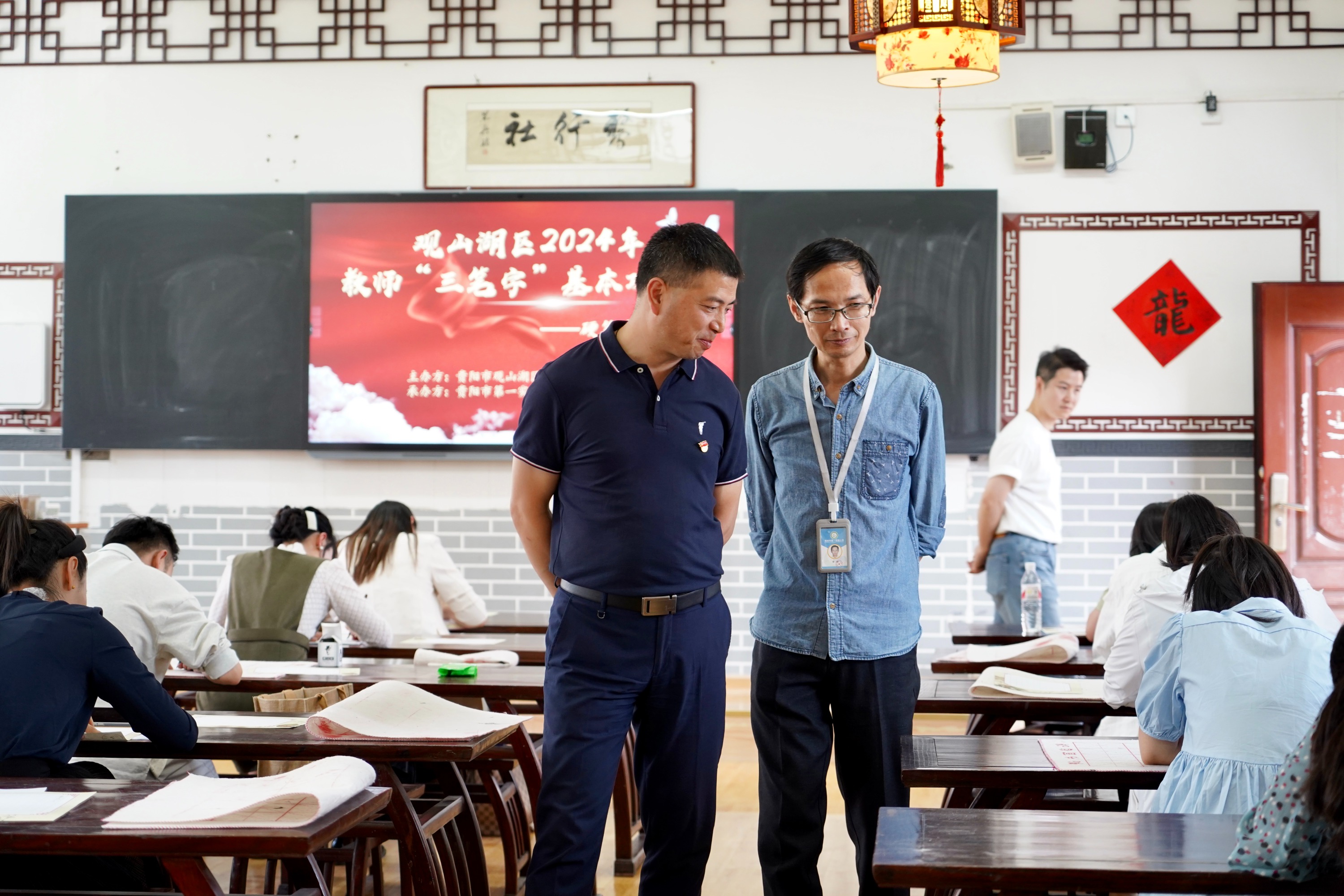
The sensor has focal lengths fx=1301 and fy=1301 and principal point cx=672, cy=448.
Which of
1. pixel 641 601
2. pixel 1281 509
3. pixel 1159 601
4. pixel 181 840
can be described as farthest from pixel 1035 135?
pixel 181 840

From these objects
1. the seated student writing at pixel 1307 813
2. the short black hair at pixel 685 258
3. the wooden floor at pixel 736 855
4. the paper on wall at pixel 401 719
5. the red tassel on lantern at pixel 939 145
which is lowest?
the wooden floor at pixel 736 855

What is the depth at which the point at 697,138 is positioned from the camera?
21.0 feet

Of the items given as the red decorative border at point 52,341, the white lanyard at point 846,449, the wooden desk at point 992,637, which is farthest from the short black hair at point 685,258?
the red decorative border at point 52,341

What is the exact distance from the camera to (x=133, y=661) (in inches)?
98.9

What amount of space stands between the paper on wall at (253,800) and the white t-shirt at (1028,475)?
3627mm

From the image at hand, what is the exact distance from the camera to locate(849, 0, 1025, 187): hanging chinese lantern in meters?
3.68

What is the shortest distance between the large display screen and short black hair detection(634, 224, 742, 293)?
13.0ft

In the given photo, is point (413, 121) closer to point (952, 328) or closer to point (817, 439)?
point (952, 328)

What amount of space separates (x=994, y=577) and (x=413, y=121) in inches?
142

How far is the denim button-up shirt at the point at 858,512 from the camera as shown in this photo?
2.57m

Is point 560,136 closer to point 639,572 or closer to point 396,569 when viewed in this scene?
point 396,569

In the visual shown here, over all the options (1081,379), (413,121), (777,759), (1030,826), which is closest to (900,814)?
(1030,826)

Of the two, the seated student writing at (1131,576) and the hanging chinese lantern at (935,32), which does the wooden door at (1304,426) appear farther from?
the hanging chinese lantern at (935,32)

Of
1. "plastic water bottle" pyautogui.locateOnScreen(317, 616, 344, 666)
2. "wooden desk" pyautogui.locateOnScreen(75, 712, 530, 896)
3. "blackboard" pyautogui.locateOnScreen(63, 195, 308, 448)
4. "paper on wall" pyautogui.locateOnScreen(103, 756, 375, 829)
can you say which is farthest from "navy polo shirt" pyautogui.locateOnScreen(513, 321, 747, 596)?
"blackboard" pyautogui.locateOnScreen(63, 195, 308, 448)
